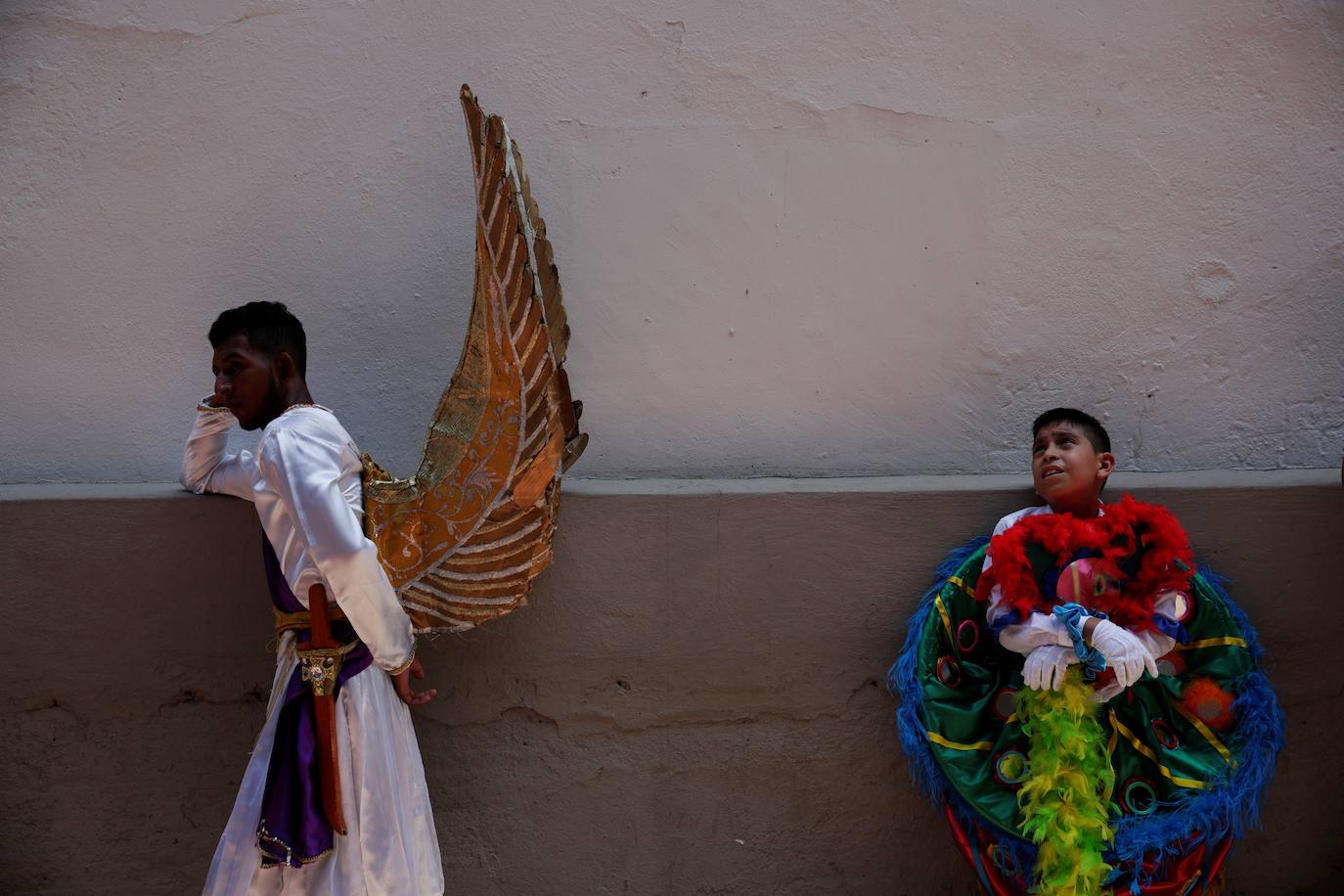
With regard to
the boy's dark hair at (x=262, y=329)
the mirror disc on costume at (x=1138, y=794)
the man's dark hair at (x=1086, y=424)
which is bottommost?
the mirror disc on costume at (x=1138, y=794)

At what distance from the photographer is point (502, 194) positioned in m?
2.72

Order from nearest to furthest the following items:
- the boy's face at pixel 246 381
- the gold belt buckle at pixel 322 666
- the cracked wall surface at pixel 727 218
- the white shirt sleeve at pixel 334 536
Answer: the white shirt sleeve at pixel 334 536 → the gold belt buckle at pixel 322 666 → the boy's face at pixel 246 381 → the cracked wall surface at pixel 727 218

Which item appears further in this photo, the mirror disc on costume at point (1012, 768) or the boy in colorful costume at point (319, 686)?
the mirror disc on costume at point (1012, 768)

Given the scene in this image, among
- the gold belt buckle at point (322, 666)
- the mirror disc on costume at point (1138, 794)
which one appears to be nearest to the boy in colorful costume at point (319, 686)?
the gold belt buckle at point (322, 666)

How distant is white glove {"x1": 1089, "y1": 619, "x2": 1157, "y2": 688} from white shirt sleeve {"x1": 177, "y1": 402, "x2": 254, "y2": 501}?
6.92 ft

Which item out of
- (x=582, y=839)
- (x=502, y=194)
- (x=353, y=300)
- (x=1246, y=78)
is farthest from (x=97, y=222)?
(x=1246, y=78)

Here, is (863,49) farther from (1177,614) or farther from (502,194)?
(1177,614)

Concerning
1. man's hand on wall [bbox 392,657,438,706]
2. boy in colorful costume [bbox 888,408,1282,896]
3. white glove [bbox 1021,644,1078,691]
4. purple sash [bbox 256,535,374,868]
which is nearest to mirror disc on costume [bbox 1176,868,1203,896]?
boy in colorful costume [bbox 888,408,1282,896]

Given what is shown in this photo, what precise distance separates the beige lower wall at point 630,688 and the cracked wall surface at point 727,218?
268 millimetres

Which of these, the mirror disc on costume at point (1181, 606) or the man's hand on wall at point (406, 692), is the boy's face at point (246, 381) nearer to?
the man's hand on wall at point (406, 692)

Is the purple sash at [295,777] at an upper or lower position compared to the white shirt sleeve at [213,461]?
lower

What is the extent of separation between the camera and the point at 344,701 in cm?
262

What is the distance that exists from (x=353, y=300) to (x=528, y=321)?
787 millimetres

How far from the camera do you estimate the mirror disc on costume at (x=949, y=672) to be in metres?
2.99
